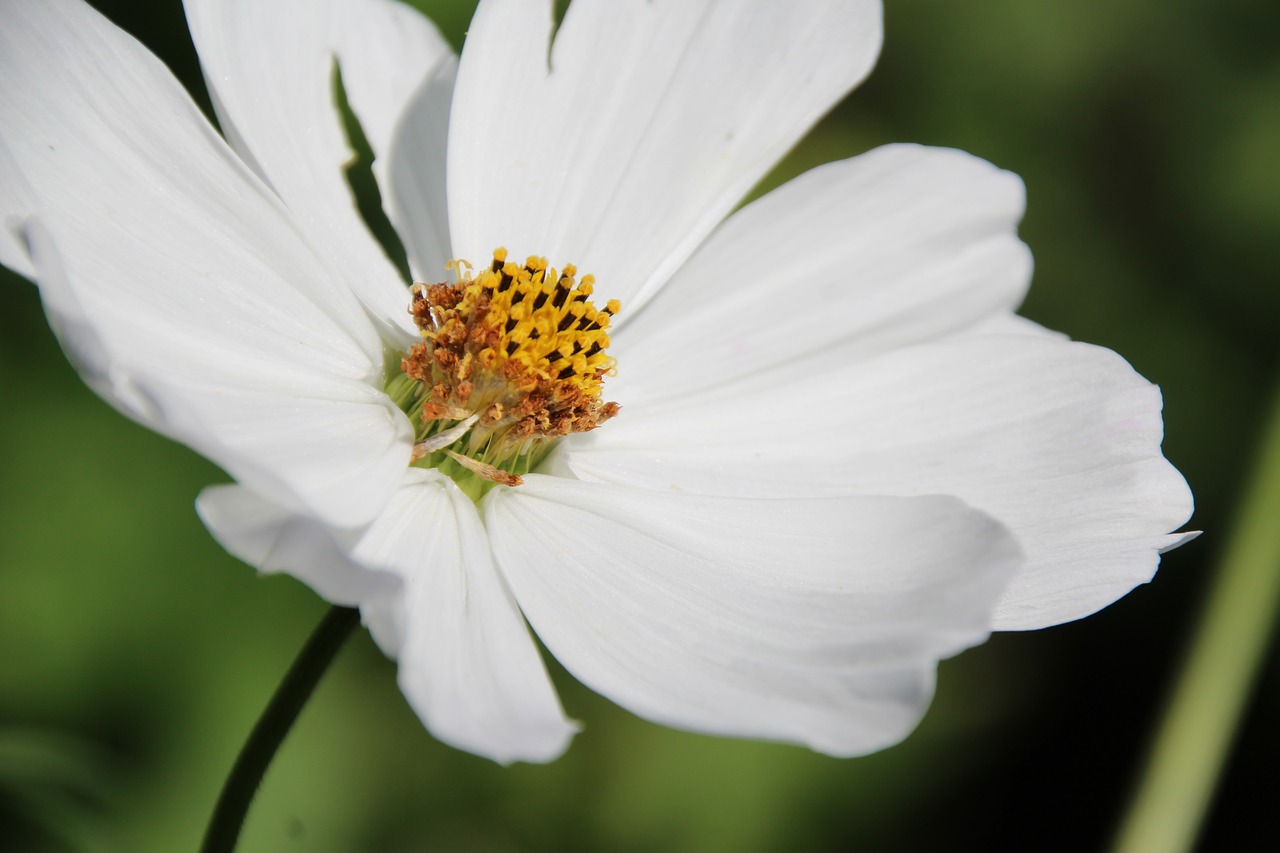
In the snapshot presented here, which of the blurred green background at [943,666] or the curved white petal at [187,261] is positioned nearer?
the curved white petal at [187,261]

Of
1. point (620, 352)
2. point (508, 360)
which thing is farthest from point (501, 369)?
point (620, 352)

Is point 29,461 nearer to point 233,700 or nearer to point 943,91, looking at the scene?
point 233,700

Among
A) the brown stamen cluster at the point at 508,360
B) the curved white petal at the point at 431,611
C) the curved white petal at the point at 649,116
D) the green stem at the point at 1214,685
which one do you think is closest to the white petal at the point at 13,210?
the curved white petal at the point at 431,611

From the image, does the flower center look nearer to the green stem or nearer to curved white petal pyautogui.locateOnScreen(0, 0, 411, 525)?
curved white petal pyautogui.locateOnScreen(0, 0, 411, 525)

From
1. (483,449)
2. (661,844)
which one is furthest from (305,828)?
(483,449)

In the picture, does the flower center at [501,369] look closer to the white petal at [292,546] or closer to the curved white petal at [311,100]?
the curved white petal at [311,100]

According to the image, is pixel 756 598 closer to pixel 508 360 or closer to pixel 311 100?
pixel 508 360
